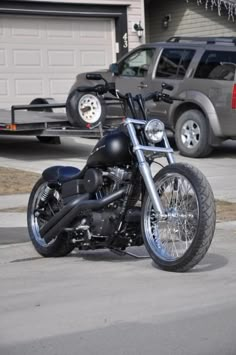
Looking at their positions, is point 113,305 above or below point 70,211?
below

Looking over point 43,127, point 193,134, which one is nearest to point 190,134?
point 193,134

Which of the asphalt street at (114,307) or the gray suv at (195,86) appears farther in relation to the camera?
the gray suv at (195,86)

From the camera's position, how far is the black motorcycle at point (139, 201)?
568 cm

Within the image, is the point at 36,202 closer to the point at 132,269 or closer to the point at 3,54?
the point at 132,269

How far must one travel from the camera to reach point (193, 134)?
1323cm

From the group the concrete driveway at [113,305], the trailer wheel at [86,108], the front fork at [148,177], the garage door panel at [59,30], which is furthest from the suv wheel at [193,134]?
the front fork at [148,177]

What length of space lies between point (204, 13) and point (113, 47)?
9.86ft

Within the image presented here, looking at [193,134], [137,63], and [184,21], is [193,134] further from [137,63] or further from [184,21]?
[184,21]

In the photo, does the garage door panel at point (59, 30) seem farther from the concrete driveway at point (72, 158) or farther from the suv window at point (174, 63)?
the suv window at point (174, 63)

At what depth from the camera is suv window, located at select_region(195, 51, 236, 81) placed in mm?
12750

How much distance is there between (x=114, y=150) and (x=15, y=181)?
512 centimetres

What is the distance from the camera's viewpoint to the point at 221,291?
5473mm

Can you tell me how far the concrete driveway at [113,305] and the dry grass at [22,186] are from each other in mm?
1435

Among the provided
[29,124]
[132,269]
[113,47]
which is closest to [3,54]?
[113,47]
